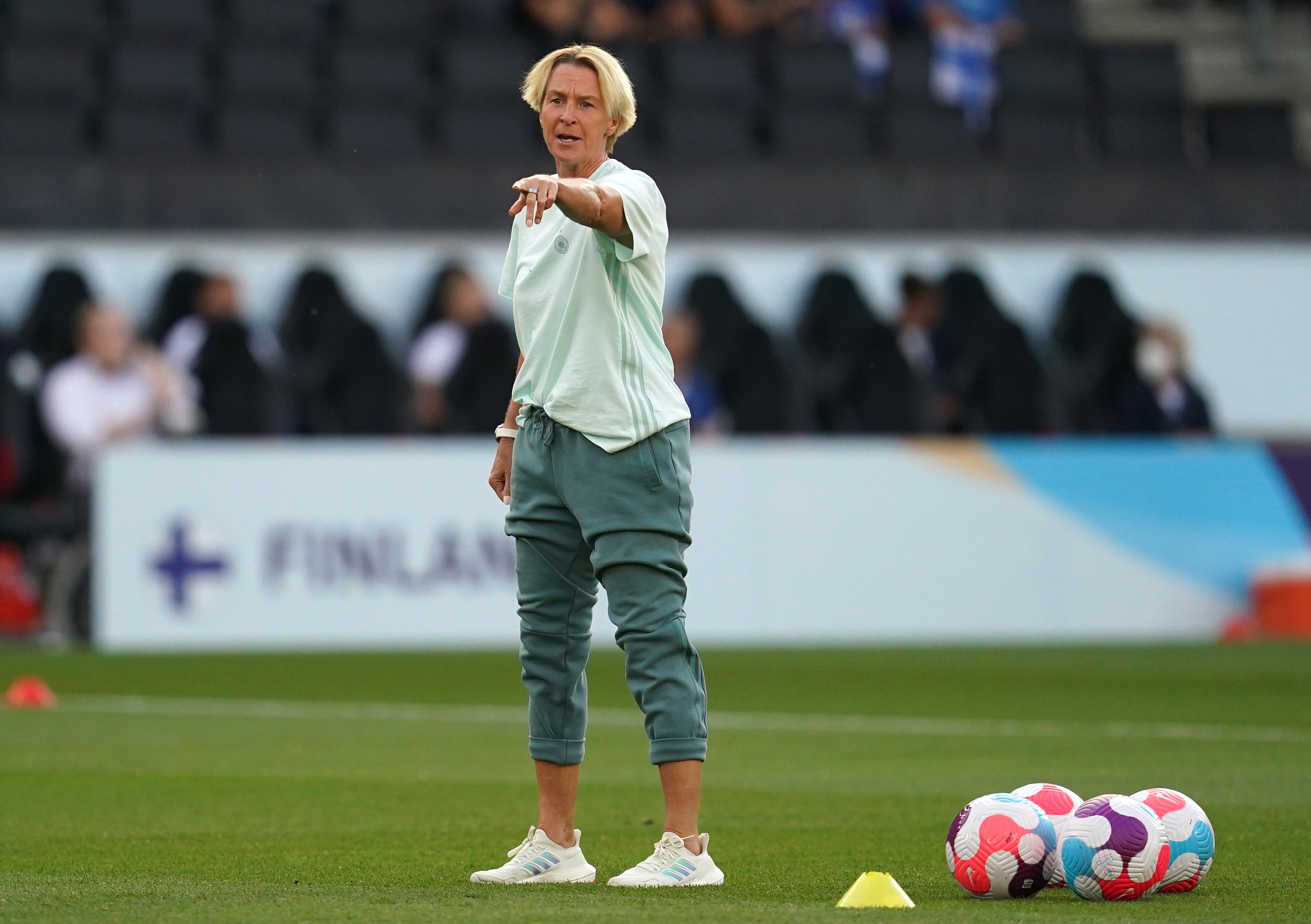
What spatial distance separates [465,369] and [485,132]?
267 cm

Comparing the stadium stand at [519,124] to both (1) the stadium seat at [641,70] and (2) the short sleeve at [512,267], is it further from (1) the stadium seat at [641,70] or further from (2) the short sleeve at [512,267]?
(2) the short sleeve at [512,267]

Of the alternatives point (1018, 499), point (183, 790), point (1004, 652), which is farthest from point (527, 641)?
point (1018, 499)

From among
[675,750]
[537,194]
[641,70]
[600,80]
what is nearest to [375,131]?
[641,70]

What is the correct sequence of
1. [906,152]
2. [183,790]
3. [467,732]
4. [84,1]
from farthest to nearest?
1. [906,152]
2. [84,1]
3. [467,732]
4. [183,790]

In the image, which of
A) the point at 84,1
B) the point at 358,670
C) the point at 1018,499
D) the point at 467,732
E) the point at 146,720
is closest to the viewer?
the point at 467,732

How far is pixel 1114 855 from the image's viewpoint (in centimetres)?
425

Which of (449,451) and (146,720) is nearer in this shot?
(146,720)

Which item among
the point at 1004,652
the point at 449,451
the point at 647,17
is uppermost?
the point at 647,17

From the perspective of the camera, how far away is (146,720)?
8.84m

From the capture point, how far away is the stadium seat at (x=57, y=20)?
16547 mm

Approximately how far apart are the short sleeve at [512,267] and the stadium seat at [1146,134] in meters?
14.7

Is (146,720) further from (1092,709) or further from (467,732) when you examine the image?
(1092,709)

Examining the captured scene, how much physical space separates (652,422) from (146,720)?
16.2 feet

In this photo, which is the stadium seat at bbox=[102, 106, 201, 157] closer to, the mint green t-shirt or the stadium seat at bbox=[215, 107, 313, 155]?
the stadium seat at bbox=[215, 107, 313, 155]
